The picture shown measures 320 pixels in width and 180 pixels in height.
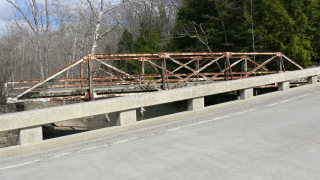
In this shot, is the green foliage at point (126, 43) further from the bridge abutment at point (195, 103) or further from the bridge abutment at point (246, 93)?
the bridge abutment at point (195, 103)

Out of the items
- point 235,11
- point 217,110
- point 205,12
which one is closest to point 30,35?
point 205,12

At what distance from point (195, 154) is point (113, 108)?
219 centimetres

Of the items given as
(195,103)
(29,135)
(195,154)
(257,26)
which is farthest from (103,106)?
(257,26)

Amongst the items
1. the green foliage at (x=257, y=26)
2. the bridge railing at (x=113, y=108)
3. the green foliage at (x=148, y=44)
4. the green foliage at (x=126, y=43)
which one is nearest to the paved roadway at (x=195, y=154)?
the bridge railing at (x=113, y=108)

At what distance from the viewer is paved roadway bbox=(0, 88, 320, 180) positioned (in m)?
4.01

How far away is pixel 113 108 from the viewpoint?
6242 millimetres

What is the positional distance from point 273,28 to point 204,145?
18177 millimetres

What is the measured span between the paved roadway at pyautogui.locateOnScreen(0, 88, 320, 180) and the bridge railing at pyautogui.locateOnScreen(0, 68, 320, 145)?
1.43 ft

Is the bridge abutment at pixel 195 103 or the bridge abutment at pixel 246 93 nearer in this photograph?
the bridge abutment at pixel 195 103

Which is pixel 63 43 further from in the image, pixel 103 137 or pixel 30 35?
pixel 103 137

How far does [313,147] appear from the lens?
481cm

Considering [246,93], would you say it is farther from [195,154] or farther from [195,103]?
[195,154]

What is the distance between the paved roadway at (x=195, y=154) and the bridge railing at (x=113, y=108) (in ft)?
1.43

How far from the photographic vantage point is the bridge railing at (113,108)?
5.17 m
